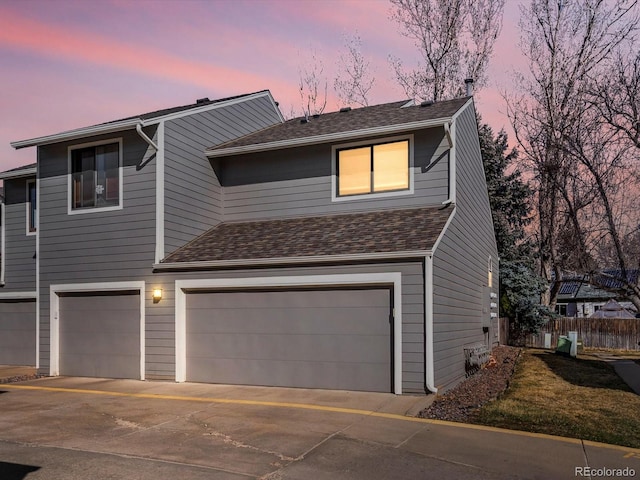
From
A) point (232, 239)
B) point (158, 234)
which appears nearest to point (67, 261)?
point (158, 234)

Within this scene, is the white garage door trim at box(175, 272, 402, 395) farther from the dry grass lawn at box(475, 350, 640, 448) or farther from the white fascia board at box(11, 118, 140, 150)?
the white fascia board at box(11, 118, 140, 150)

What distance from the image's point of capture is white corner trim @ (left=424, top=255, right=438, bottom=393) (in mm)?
10148

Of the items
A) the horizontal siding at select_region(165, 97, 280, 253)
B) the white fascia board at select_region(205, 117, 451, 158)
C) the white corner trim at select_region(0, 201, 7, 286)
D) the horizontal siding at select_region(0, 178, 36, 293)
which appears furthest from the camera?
the white corner trim at select_region(0, 201, 7, 286)

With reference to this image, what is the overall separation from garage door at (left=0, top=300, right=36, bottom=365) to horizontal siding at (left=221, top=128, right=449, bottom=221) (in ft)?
21.7

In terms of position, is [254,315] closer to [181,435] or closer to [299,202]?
[299,202]

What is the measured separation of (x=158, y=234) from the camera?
42.3ft

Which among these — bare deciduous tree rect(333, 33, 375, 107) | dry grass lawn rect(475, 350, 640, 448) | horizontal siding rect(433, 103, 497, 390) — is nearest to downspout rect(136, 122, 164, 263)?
horizontal siding rect(433, 103, 497, 390)

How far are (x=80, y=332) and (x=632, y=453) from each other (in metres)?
12.0

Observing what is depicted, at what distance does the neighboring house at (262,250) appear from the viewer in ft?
35.9

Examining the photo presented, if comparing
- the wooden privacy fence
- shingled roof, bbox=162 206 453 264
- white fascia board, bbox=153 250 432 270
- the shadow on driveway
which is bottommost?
the wooden privacy fence

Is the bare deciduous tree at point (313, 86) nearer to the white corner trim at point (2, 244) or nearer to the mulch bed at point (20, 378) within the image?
the white corner trim at point (2, 244)

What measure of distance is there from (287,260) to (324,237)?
3.76 ft

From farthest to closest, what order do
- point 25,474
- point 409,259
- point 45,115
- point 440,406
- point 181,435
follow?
point 45,115
point 409,259
point 440,406
point 181,435
point 25,474

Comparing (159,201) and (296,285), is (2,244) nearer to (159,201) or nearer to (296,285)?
(159,201)
